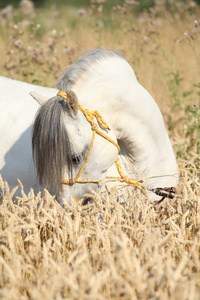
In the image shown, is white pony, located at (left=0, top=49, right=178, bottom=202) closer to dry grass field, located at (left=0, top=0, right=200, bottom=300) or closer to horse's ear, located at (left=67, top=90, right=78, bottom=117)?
horse's ear, located at (left=67, top=90, right=78, bottom=117)

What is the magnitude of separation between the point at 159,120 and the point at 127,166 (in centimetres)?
44

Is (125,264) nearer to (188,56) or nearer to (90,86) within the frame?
(90,86)

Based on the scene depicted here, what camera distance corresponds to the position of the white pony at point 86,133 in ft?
9.54

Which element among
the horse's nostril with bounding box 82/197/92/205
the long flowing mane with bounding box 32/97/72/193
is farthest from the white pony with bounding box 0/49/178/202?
the horse's nostril with bounding box 82/197/92/205

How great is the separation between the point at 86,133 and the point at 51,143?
0.26 metres

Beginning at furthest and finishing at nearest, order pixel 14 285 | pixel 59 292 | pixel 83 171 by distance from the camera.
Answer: pixel 83 171 → pixel 14 285 → pixel 59 292

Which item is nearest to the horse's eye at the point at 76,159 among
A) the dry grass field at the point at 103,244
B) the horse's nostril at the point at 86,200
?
the dry grass field at the point at 103,244

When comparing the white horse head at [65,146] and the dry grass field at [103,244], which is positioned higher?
the white horse head at [65,146]

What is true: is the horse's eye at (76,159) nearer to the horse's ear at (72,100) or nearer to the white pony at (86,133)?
the white pony at (86,133)

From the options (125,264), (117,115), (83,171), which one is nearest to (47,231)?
(83,171)

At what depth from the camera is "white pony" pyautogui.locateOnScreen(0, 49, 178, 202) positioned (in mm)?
2908

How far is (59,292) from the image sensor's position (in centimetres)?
202

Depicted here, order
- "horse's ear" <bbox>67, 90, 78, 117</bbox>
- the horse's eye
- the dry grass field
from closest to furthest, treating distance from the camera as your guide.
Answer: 1. the dry grass field
2. "horse's ear" <bbox>67, 90, 78, 117</bbox>
3. the horse's eye

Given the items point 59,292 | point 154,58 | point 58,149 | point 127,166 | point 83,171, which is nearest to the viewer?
point 59,292
